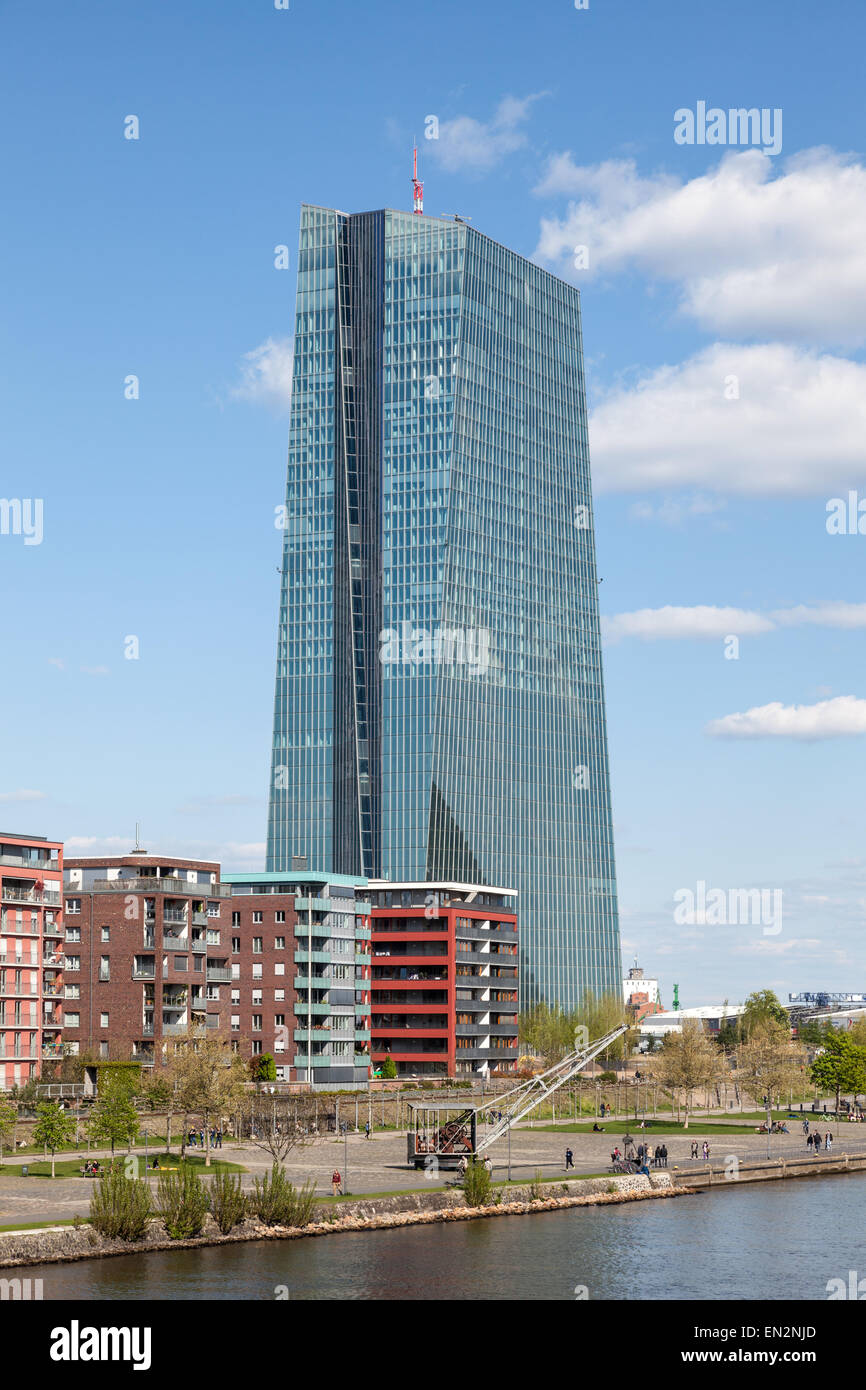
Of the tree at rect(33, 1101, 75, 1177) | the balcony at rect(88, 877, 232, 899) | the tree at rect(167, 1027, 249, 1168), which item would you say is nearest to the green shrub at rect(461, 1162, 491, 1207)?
the tree at rect(167, 1027, 249, 1168)

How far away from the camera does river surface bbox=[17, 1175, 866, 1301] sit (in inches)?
2985

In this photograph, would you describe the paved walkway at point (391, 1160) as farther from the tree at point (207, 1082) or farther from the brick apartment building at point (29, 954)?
the brick apartment building at point (29, 954)

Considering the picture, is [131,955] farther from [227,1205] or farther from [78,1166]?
[227,1205]

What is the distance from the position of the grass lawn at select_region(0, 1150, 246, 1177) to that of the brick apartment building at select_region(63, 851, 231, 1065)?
39.5m

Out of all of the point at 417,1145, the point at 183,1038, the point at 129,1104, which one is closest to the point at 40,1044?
the point at 183,1038

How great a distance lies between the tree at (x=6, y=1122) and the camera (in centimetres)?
11744

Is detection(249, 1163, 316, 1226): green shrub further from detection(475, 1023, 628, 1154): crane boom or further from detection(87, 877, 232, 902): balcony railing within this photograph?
detection(87, 877, 232, 902): balcony railing

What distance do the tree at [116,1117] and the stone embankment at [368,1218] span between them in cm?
2467

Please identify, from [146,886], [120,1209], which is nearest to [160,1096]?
[146,886]

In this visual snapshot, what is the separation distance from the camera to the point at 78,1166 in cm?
11719
